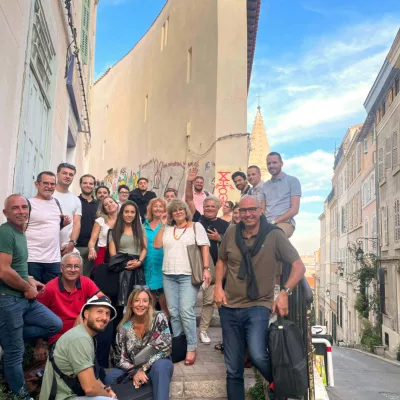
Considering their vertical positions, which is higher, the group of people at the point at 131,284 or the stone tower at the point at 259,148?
the stone tower at the point at 259,148

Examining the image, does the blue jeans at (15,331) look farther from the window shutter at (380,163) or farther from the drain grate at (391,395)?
the window shutter at (380,163)

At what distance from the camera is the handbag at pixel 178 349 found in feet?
14.9

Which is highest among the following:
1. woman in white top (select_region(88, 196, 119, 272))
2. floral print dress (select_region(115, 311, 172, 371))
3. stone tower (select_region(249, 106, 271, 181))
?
stone tower (select_region(249, 106, 271, 181))

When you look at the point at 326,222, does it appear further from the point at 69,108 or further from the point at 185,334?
the point at 185,334

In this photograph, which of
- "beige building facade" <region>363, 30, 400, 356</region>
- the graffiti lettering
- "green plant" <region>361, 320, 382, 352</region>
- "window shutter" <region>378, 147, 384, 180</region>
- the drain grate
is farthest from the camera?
"window shutter" <region>378, 147, 384, 180</region>

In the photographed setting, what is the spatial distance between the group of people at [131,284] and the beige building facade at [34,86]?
0.77 metres

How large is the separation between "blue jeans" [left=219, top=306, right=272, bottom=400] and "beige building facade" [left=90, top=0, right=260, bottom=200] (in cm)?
694

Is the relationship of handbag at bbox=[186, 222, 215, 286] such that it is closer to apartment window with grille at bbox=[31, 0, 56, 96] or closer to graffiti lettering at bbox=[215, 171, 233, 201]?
apartment window with grille at bbox=[31, 0, 56, 96]

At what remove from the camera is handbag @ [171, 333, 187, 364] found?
453cm

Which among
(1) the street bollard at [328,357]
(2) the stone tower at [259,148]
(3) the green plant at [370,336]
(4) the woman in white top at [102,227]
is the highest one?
(2) the stone tower at [259,148]

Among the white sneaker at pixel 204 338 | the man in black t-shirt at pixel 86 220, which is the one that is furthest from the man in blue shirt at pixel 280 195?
the man in black t-shirt at pixel 86 220

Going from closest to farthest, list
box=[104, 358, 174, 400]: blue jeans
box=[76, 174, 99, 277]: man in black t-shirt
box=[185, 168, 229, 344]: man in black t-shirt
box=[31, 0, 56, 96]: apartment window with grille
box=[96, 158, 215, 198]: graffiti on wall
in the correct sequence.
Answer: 1. box=[104, 358, 174, 400]: blue jeans
2. box=[185, 168, 229, 344]: man in black t-shirt
3. box=[76, 174, 99, 277]: man in black t-shirt
4. box=[31, 0, 56, 96]: apartment window with grille
5. box=[96, 158, 215, 198]: graffiti on wall

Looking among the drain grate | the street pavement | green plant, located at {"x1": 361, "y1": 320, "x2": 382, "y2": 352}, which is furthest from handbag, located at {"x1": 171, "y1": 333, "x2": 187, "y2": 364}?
green plant, located at {"x1": 361, "y1": 320, "x2": 382, "y2": 352}

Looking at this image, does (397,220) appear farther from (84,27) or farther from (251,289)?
(251,289)
